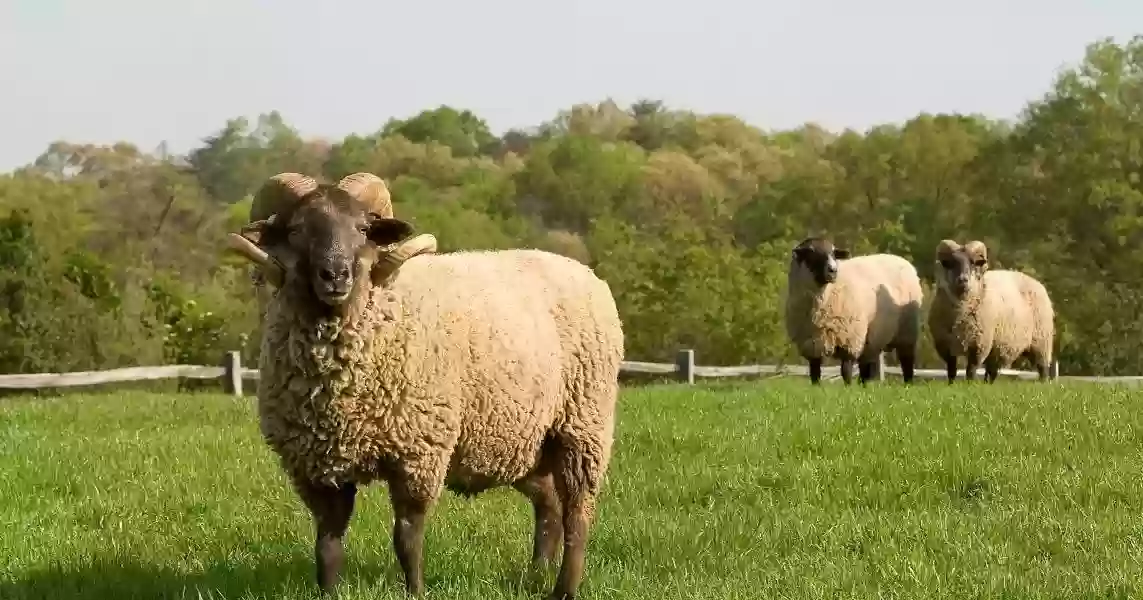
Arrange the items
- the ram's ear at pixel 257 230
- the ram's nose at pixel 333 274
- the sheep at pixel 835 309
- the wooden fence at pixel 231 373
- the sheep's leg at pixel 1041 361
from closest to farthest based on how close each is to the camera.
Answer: the ram's nose at pixel 333 274 < the ram's ear at pixel 257 230 < the sheep at pixel 835 309 < the wooden fence at pixel 231 373 < the sheep's leg at pixel 1041 361

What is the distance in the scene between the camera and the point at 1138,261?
137 feet

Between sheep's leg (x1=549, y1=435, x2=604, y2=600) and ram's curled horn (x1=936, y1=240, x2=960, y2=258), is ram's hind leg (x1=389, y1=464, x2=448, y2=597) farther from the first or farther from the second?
ram's curled horn (x1=936, y1=240, x2=960, y2=258)

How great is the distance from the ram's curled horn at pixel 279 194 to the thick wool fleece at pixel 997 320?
16.2m

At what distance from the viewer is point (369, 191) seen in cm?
654

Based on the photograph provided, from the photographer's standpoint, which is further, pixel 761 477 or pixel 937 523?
pixel 761 477

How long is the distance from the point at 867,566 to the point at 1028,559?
972 millimetres

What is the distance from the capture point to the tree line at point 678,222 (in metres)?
37.5

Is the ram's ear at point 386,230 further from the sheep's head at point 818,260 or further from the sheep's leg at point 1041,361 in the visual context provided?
the sheep's leg at point 1041,361

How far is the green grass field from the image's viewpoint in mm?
6875

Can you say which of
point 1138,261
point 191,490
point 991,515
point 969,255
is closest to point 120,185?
point 1138,261

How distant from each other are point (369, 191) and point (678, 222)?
39.9 meters

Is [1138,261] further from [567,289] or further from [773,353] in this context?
[567,289]

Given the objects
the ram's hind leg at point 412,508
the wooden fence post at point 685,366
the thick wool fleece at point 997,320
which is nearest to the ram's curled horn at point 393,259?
the ram's hind leg at point 412,508

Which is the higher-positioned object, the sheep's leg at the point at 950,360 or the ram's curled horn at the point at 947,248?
the ram's curled horn at the point at 947,248
